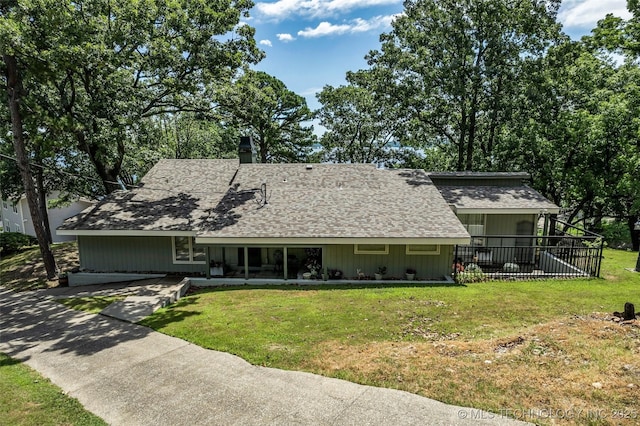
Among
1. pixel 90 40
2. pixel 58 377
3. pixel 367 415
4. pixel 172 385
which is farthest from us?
pixel 90 40

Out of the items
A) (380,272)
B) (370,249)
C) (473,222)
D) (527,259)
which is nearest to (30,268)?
(370,249)

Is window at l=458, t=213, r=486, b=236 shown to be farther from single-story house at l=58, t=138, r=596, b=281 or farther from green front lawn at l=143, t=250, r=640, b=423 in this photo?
green front lawn at l=143, t=250, r=640, b=423

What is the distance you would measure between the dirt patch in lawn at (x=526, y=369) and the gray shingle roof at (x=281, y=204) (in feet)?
19.2

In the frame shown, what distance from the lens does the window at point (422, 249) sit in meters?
14.0

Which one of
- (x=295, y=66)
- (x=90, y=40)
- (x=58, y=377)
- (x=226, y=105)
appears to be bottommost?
(x=58, y=377)

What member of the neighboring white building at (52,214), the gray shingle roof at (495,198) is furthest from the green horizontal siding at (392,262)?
the neighboring white building at (52,214)

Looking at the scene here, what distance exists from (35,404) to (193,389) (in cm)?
263

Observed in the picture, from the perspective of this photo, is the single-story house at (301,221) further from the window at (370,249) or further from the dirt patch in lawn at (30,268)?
the dirt patch in lawn at (30,268)

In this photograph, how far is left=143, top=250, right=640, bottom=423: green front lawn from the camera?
598 cm

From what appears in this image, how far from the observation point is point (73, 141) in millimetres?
18203

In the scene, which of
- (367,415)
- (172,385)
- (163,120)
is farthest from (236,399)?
(163,120)

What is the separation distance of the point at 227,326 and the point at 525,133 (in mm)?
21390

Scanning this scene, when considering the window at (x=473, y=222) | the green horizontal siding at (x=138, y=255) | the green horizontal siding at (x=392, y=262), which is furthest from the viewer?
the window at (x=473, y=222)

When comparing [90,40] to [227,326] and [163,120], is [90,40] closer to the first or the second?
[227,326]
